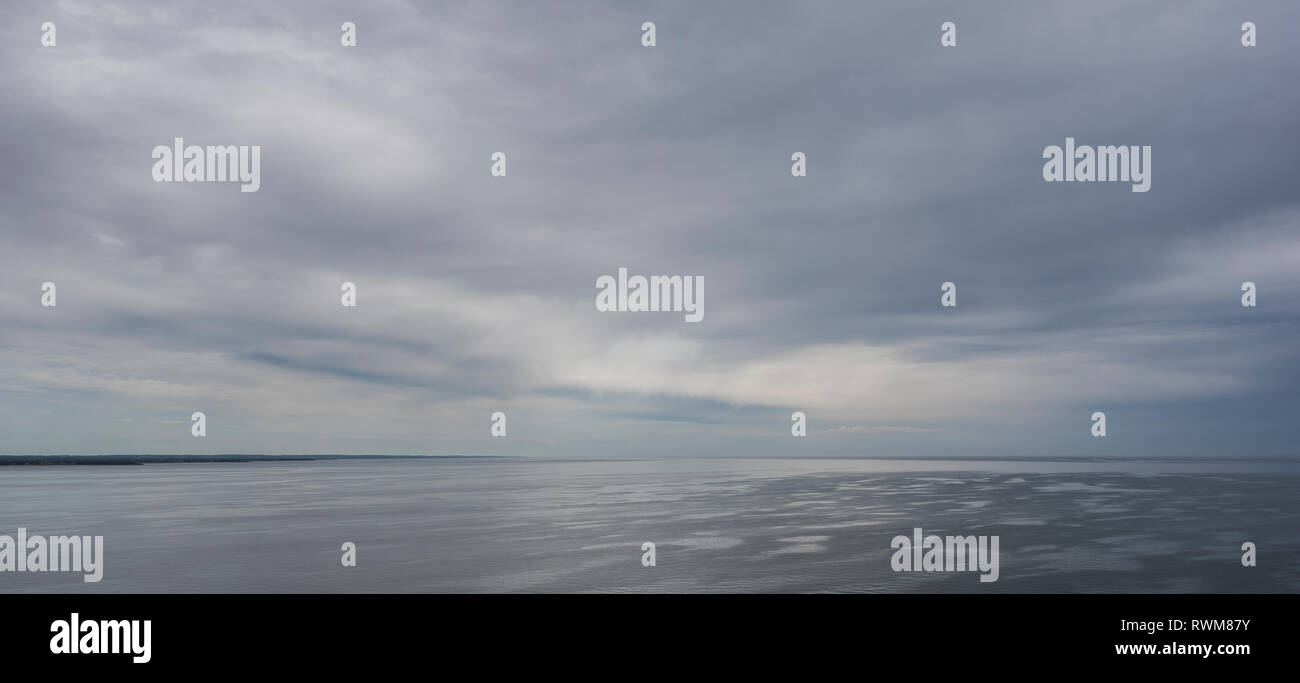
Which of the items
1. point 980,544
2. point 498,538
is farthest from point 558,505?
point 980,544

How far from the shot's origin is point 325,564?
20.8 meters

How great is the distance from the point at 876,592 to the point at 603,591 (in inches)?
252

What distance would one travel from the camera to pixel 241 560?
2155 cm

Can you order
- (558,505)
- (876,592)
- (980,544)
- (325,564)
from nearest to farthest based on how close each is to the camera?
(876,592), (325,564), (980,544), (558,505)
